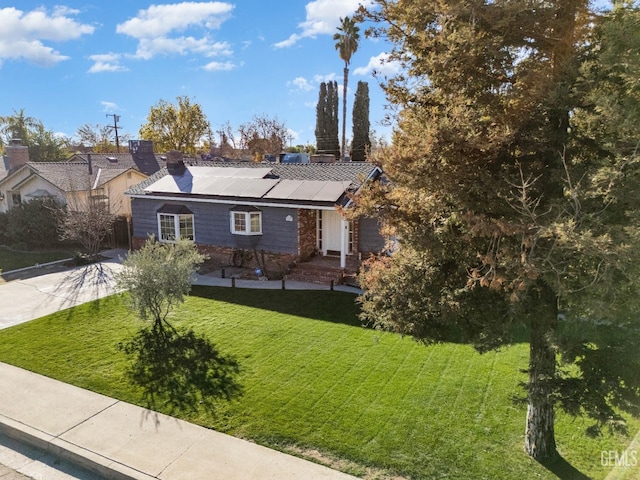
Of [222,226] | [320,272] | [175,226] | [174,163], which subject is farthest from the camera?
[174,163]

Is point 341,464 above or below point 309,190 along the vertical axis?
below

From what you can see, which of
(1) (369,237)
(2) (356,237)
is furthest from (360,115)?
(1) (369,237)

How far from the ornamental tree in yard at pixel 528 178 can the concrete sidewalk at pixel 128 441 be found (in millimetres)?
3142

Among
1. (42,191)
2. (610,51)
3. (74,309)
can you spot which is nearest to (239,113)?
(42,191)

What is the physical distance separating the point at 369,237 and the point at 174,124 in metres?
38.6

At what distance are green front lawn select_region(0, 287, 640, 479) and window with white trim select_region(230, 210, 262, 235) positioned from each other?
195 inches

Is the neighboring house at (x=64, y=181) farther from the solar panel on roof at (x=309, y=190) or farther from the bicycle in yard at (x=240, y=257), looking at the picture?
the solar panel on roof at (x=309, y=190)

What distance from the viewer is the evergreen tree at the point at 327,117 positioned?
137ft

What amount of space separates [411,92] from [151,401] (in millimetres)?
7327

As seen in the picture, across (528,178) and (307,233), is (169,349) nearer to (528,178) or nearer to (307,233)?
(307,233)

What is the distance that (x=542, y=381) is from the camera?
5.69 m

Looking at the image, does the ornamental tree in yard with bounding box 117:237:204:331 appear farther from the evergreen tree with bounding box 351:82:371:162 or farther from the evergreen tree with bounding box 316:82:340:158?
the evergreen tree with bounding box 316:82:340:158

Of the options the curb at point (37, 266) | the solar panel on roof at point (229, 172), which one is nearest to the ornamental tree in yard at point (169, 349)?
the solar panel on roof at point (229, 172)

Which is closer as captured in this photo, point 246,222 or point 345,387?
point 345,387
